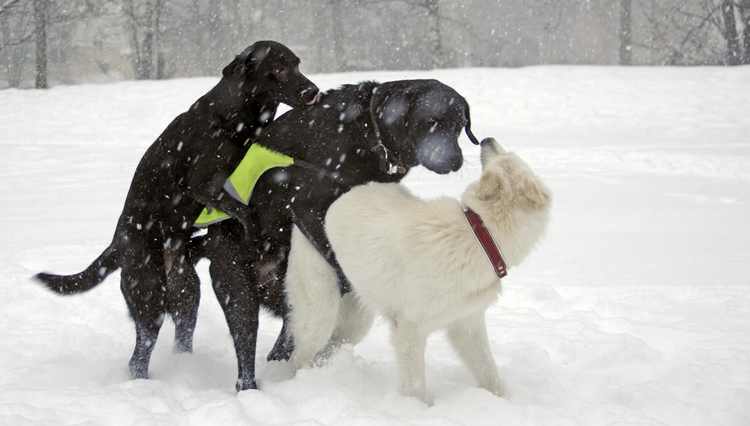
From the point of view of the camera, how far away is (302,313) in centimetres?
347

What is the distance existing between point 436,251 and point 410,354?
1.84 ft

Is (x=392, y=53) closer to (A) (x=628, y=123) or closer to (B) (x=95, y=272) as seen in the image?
(A) (x=628, y=123)

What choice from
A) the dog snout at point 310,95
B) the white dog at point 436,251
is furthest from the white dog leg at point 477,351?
the dog snout at point 310,95

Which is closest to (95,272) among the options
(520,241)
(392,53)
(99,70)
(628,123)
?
(520,241)

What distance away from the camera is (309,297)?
344 centimetres

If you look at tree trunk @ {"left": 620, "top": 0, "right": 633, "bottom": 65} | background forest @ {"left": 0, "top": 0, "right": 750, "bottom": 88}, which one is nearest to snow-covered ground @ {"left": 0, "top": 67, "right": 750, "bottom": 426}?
tree trunk @ {"left": 620, "top": 0, "right": 633, "bottom": 65}

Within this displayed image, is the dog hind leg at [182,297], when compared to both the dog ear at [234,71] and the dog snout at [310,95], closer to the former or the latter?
the dog ear at [234,71]

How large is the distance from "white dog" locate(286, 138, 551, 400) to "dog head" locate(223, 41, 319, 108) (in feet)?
2.46

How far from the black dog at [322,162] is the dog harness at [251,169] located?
38 mm

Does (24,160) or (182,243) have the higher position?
(182,243)

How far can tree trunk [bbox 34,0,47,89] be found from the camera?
63.9 ft

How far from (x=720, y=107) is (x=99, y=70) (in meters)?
30.6

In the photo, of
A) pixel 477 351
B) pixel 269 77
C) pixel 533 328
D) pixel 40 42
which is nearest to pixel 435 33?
pixel 40 42

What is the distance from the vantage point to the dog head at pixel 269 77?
354 centimetres
